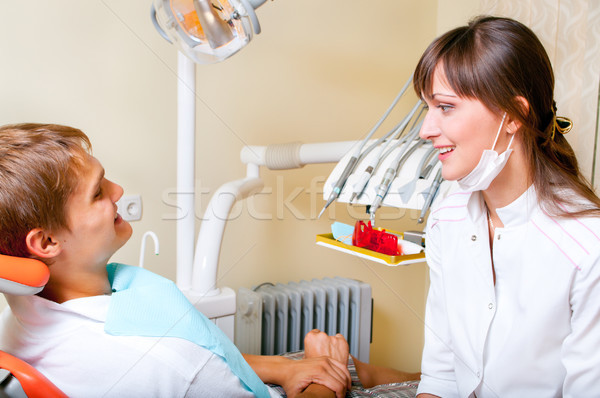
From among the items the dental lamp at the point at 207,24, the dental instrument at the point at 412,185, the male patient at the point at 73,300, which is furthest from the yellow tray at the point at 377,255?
the dental lamp at the point at 207,24

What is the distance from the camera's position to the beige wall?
1376 millimetres

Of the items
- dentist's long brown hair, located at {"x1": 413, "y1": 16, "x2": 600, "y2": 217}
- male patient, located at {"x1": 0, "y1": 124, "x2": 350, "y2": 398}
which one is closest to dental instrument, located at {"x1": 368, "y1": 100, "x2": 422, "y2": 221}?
dentist's long brown hair, located at {"x1": 413, "y1": 16, "x2": 600, "y2": 217}

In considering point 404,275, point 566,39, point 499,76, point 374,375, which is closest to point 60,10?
point 499,76

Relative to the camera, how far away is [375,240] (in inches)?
44.6

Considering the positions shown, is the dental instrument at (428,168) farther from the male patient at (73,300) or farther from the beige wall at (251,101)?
the beige wall at (251,101)

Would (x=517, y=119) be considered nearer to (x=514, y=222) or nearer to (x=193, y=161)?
(x=514, y=222)

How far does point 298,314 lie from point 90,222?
1.01 meters

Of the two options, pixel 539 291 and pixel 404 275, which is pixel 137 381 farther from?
pixel 404 275

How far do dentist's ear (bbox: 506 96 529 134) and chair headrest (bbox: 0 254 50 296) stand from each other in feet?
2.57

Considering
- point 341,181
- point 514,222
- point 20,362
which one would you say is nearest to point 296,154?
point 341,181

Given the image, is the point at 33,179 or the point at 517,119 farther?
the point at 517,119

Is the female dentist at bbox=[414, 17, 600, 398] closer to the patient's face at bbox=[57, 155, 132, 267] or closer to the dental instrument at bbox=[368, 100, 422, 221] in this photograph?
the dental instrument at bbox=[368, 100, 422, 221]

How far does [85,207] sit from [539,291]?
0.78 m

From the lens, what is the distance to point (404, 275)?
7.56 feet
